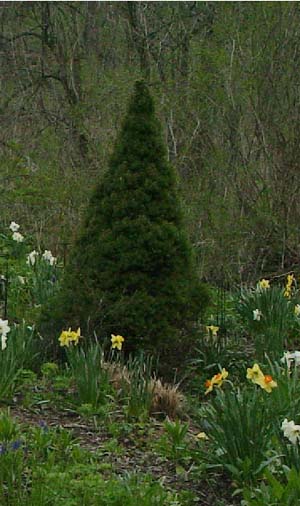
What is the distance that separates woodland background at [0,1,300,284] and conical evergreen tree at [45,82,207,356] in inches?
98.7

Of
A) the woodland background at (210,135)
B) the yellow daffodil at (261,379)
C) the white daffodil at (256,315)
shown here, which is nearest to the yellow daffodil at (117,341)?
the yellow daffodil at (261,379)

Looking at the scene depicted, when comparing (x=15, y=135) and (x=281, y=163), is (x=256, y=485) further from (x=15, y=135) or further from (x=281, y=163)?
(x=15, y=135)

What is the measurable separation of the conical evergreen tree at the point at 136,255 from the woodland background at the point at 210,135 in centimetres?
251

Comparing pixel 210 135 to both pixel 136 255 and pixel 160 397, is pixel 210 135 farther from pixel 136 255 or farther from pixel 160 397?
pixel 160 397

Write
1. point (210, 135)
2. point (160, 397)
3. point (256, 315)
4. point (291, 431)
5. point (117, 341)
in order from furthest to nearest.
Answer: point (210, 135) → point (256, 315) → point (117, 341) → point (160, 397) → point (291, 431)

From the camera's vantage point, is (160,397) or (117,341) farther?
(117,341)

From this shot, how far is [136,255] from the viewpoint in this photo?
549 centimetres

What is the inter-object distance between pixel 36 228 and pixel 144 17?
10.1 ft

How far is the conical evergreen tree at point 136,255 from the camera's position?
540cm

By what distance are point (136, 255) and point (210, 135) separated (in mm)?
4016

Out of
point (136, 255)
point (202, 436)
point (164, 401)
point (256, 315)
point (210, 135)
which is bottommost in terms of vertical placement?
point (256, 315)

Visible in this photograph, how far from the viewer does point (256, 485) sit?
3785mm

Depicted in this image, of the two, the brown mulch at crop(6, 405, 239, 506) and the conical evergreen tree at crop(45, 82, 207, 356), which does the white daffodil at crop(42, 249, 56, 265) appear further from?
the brown mulch at crop(6, 405, 239, 506)

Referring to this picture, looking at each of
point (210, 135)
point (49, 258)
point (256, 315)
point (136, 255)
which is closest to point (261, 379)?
point (136, 255)
